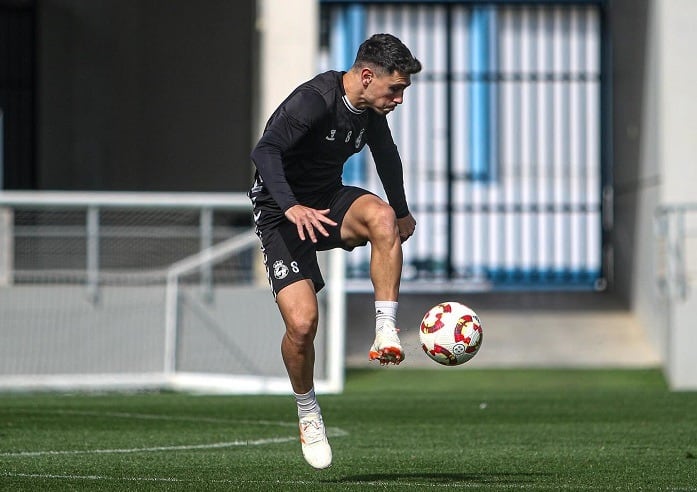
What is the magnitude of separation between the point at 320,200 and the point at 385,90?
668mm

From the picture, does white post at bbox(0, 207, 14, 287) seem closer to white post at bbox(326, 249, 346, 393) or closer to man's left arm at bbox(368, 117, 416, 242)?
white post at bbox(326, 249, 346, 393)

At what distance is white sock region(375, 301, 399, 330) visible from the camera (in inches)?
264

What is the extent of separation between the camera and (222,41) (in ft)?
75.4

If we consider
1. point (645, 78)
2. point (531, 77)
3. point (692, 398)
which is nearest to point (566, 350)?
point (645, 78)

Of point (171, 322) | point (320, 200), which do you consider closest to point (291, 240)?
point (320, 200)

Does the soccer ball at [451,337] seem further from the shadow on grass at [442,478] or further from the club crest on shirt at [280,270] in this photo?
the club crest on shirt at [280,270]

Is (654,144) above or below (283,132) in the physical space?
above

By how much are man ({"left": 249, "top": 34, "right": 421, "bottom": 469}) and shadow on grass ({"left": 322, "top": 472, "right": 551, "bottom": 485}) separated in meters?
0.20

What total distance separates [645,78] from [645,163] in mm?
1062

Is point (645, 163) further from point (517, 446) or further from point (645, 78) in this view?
point (517, 446)

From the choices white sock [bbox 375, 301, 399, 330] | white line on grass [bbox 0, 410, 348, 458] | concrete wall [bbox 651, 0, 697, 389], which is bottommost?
white line on grass [bbox 0, 410, 348, 458]

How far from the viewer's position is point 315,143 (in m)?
7.01

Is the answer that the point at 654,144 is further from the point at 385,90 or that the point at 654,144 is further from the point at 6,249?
the point at 385,90

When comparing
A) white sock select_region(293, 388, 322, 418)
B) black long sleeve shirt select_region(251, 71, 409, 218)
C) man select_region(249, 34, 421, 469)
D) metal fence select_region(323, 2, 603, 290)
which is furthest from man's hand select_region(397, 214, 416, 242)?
metal fence select_region(323, 2, 603, 290)
